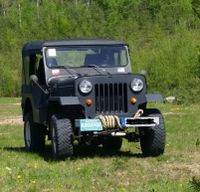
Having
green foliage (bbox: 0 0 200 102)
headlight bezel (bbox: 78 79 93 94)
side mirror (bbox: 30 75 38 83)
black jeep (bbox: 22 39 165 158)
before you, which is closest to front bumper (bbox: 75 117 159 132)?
A: black jeep (bbox: 22 39 165 158)

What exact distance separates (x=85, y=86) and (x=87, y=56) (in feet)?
4.85

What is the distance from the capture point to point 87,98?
414 inches

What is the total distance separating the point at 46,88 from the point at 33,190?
378 cm

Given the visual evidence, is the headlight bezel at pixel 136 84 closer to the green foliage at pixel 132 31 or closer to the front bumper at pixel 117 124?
the front bumper at pixel 117 124

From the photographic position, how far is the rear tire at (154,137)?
1073 centimetres

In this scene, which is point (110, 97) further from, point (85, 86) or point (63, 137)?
point (63, 137)

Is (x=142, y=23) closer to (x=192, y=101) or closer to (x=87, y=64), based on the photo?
(x=192, y=101)

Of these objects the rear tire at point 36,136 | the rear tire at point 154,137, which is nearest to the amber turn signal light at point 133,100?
the rear tire at point 154,137

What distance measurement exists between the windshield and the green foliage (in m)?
23.9

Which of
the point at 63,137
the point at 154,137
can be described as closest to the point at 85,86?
the point at 63,137

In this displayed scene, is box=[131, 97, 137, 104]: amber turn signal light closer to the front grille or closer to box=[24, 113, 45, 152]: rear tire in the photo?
the front grille

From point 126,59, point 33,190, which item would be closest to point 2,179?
point 33,190

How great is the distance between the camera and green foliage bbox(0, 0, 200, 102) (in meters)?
40.6

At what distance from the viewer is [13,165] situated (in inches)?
392
